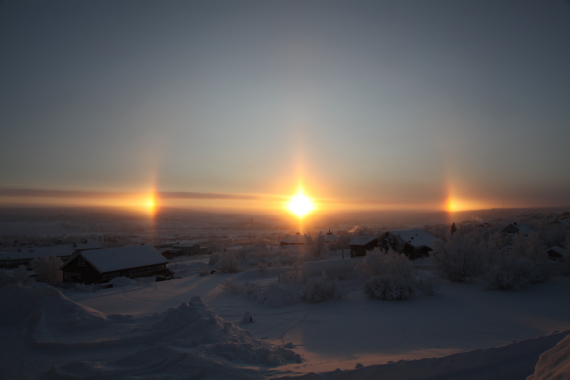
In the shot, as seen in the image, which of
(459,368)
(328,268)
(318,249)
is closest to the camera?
(459,368)

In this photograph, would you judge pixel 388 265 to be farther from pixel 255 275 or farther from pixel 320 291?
pixel 255 275

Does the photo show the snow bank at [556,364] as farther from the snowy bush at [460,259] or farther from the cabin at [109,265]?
the cabin at [109,265]

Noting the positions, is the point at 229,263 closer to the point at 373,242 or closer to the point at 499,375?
the point at 373,242

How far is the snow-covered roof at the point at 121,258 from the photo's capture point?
112 feet

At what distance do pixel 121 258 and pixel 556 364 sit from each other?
3957 centimetres

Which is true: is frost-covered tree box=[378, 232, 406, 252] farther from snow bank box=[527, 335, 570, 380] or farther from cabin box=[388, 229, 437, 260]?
snow bank box=[527, 335, 570, 380]

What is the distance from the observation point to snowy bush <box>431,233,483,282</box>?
85.0 feet

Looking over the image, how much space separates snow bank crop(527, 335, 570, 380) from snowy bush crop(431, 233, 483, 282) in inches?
904

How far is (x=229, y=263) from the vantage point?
3788 centimetres

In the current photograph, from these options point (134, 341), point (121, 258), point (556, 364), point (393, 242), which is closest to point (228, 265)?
point (121, 258)

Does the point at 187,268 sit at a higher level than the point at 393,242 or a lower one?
lower

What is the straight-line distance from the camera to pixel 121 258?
36.7 m

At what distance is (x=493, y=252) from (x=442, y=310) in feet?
47.7

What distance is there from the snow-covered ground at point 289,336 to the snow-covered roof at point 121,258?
12.8m
